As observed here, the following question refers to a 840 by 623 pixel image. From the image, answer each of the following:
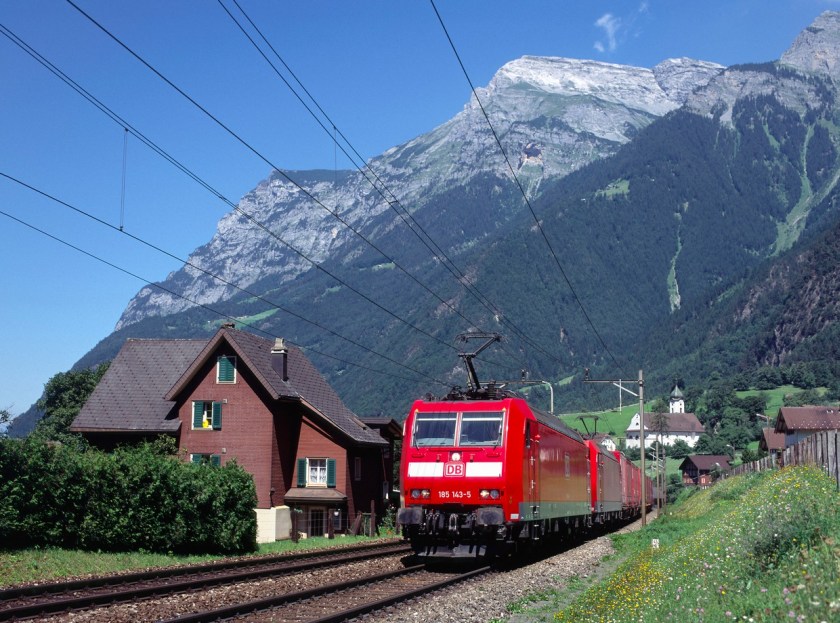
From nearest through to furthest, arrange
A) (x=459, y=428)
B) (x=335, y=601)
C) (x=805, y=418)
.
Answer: (x=335, y=601) < (x=459, y=428) < (x=805, y=418)

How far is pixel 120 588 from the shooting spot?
774 inches

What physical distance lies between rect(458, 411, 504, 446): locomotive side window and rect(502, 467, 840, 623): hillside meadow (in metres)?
5.23

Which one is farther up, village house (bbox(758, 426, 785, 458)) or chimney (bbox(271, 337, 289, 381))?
chimney (bbox(271, 337, 289, 381))

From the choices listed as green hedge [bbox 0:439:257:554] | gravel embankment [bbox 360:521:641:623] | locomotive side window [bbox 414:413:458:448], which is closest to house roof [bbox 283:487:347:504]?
green hedge [bbox 0:439:257:554]

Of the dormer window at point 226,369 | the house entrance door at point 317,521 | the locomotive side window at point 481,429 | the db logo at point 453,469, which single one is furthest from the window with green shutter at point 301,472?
the db logo at point 453,469

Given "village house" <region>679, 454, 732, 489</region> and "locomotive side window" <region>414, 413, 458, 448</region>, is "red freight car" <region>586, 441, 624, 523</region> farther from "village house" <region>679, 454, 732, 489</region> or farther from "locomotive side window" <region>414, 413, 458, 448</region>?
"village house" <region>679, 454, 732, 489</region>

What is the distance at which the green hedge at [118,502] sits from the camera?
1007 inches

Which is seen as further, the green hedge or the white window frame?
the white window frame

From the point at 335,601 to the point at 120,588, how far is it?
4.85m

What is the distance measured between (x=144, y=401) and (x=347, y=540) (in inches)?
600

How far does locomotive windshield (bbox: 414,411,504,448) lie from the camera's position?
2500 cm

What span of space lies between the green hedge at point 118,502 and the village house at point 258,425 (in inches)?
549

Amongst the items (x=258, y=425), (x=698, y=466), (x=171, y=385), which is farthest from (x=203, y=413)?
(x=698, y=466)

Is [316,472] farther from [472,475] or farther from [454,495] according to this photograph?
[472,475]
